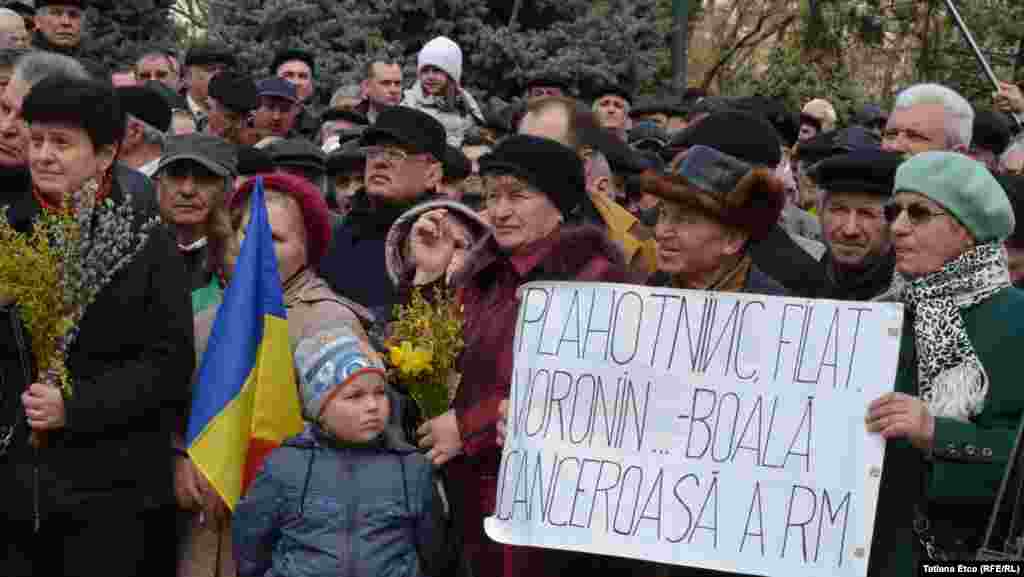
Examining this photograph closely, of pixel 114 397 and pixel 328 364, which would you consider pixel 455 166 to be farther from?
pixel 114 397

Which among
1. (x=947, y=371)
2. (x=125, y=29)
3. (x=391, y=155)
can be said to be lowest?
(x=947, y=371)

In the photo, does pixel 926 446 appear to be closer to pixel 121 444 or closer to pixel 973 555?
pixel 973 555

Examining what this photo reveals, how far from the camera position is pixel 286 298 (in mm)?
6539

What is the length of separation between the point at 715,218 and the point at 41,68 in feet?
8.86

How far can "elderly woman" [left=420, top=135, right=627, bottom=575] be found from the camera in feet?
19.1

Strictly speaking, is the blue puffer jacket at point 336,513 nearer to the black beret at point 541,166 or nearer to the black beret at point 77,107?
the black beret at point 541,166

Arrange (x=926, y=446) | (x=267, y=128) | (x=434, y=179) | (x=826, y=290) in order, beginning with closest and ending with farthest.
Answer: (x=926, y=446) < (x=826, y=290) < (x=434, y=179) < (x=267, y=128)

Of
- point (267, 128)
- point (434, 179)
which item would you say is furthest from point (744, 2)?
point (434, 179)

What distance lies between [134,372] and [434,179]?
7.98ft

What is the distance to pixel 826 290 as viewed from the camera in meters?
6.32

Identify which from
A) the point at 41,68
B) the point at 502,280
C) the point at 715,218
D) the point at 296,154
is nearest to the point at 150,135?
the point at 296,154

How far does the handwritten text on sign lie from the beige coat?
1.01m

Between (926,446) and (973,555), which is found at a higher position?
(926,446)

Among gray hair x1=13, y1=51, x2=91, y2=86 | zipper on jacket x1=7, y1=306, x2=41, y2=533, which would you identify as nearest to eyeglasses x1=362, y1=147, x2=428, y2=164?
gray hair x1=13, y1=51, x2=91, y2=86
